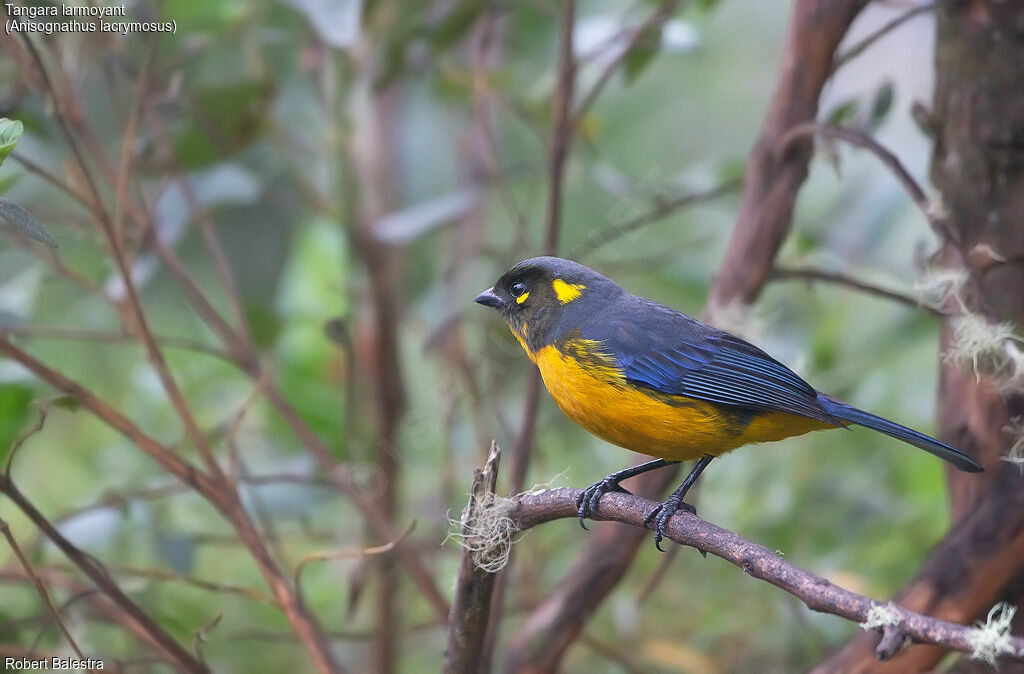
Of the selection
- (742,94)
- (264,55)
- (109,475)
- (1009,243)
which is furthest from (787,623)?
(742,94)

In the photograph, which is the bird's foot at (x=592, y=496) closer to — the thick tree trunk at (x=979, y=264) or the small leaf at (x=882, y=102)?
the thick tree trunk at (x=979, y=264)

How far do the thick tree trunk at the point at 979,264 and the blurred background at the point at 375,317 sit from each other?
28 centimetres

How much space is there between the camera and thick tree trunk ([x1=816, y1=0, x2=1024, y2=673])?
194 centimetres

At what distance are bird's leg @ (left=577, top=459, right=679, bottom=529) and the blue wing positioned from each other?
0.63ft

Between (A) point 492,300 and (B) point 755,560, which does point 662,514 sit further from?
(A) point 492,300

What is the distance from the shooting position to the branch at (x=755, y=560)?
3.54 ft

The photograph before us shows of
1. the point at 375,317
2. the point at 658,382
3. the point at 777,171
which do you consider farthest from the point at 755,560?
the point at 375,317

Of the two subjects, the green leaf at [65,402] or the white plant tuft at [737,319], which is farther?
the white plant tuft at [737,319]

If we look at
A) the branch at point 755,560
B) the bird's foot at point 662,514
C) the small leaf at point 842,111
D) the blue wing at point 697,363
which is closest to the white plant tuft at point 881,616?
the branch at point 755,560

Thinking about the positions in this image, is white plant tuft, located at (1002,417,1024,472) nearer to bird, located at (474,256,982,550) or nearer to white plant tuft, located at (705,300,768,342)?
bird, located at (474,256,982,550)

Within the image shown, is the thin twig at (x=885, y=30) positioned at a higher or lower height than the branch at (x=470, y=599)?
higher

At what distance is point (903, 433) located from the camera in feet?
5.59

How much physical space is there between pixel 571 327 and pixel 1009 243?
35.8 inches

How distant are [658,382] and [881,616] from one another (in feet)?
2.90
